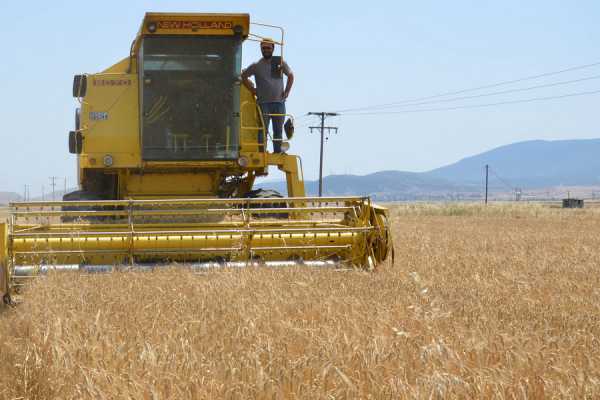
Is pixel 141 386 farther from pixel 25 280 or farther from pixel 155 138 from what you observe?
pixel 155 138

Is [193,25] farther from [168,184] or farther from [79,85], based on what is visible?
[168,184]

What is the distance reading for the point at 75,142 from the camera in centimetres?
913

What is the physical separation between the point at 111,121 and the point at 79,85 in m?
0.51

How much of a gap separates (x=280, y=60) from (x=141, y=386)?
22.3 feet

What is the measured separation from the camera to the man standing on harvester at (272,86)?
929cm

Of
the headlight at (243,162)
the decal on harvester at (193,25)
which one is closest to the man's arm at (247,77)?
the decal on harvester at (193,25)

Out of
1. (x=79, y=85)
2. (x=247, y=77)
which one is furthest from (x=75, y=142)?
(x=247, y=77)

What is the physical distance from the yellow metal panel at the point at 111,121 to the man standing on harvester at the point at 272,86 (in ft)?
4.63

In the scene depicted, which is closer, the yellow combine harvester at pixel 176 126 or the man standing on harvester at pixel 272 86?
the yellow combine harvester at pixel 176 126

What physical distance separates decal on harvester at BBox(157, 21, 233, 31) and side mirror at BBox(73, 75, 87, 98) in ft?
3.32

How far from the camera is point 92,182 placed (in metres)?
9.38

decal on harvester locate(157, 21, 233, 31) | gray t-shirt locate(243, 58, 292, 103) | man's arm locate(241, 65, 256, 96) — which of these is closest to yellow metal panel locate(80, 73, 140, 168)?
decal on harvester locate(157, 21, 233, 31)

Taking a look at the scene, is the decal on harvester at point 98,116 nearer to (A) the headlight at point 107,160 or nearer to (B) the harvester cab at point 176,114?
(B) the harvester cab at point 176,114

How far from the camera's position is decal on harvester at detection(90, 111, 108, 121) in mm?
9188
